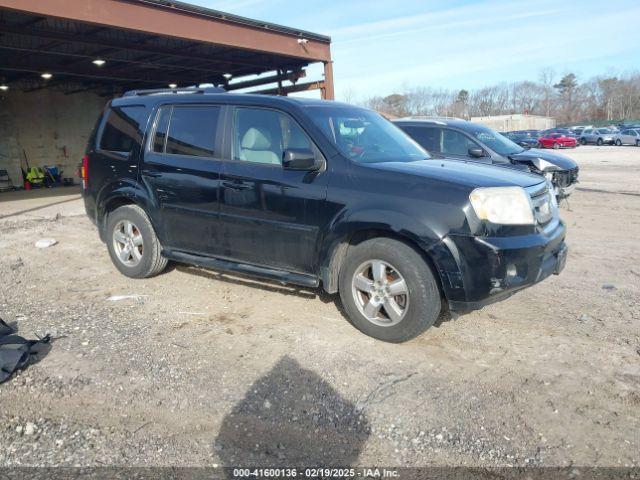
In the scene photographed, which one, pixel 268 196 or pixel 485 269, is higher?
pixel 268 196

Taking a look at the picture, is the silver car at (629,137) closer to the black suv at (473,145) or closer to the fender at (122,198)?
the black suv at (473,145)

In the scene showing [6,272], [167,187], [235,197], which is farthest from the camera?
[6,272]

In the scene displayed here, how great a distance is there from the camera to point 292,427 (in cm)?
307

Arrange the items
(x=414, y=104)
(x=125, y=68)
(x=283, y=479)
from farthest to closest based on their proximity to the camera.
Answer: (x=414, y=104) → (x=125, y=68) → (x=283, y=479)

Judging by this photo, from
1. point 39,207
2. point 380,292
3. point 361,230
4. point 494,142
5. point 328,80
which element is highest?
point 328,80

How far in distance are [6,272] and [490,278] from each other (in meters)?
5.97

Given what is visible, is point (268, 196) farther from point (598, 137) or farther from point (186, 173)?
point (598, 137)

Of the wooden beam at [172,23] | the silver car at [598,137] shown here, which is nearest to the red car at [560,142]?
the silver car at [598,137]

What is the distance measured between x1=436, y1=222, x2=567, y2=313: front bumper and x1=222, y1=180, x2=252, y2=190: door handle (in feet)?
6.36

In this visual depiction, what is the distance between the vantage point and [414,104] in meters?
109

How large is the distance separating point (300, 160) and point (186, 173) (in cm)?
148

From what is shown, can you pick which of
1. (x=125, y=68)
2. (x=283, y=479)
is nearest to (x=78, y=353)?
(x=283, y=479)

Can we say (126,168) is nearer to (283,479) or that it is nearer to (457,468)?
(283,479)

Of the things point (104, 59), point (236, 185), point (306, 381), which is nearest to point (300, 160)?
point (236, 185)
